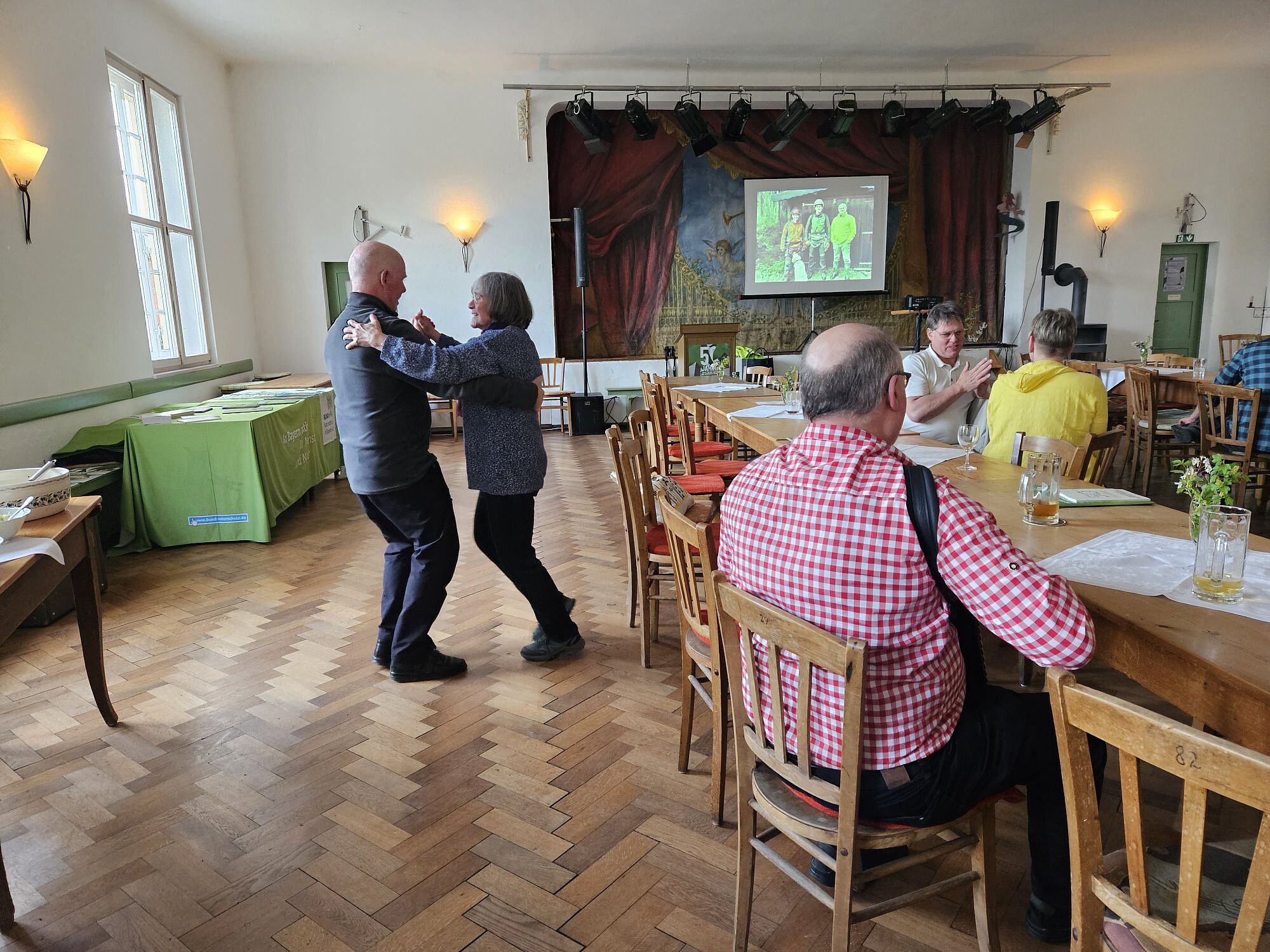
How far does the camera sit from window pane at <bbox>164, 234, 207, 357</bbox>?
266 inches

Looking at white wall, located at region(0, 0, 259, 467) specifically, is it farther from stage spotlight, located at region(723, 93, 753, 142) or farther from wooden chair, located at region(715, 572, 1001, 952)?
stage spotlight, located at region(723, 93, 753, 142)

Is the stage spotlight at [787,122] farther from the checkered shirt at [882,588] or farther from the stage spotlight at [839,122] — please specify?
the checkered shirt at [882,588]

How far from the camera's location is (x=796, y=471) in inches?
56.3

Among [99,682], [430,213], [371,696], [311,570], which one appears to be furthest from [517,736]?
[430,213]

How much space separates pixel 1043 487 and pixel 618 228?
7.88 metres

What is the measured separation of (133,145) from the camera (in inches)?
243

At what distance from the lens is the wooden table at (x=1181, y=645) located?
119 centimetres

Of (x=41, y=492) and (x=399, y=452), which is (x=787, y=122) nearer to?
(x=399, y=452)

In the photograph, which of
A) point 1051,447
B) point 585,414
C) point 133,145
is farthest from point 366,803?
point 585,414

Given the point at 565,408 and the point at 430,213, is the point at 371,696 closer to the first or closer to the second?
the point at 565,408

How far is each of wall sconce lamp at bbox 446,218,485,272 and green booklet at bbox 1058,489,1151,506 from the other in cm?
730

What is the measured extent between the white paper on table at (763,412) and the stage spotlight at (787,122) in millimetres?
4953

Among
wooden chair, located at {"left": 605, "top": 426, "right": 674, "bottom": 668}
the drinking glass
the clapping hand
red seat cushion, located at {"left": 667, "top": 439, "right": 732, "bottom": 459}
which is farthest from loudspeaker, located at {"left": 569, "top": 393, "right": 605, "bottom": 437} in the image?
the drinking glass

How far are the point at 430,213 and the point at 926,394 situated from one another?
637 cm
